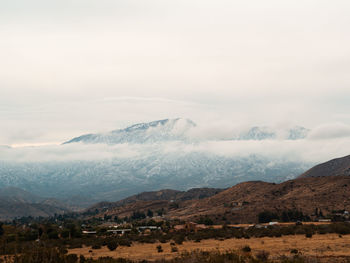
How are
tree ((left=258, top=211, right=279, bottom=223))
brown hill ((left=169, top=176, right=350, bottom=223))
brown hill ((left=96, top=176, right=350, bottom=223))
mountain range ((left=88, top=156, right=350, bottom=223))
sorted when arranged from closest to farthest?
1. tree ((left=258, top=211, right=279, bottom=223))
2. mountain range ((left=88, top=156, right=350, bottom=223))
3. brown hill ((left=96, top=176, right=350, bottom=223))
4. brown hill ((left=169, top=176, right=350, bottom=223))

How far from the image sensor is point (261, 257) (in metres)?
28.8

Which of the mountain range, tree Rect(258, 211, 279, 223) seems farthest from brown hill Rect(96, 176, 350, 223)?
tree Rect(258, 211, 279, 223)

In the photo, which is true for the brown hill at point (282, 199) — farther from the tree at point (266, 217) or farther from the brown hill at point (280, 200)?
the tree at point (266, 217)

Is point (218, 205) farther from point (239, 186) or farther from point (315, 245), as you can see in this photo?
point (315, 245)

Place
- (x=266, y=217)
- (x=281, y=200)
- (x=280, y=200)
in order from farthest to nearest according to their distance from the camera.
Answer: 1. (x=280, y=200)
2. (x=281, y=200)
3. (x=266, y=217)

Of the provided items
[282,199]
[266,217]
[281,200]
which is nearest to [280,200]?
[281,200]

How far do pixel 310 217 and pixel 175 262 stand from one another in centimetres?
9072

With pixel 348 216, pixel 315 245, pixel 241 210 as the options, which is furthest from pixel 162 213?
pixel 315 245

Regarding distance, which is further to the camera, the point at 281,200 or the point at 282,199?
the point at 282,199

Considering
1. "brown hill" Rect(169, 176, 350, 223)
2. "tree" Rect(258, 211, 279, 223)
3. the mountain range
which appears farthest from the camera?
"brown hill" Rect(169, 176, 350, 223)

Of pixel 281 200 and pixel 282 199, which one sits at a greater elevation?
pixel 282 199

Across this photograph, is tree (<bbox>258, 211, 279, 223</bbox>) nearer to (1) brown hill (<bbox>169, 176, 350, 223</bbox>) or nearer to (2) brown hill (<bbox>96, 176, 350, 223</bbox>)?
(2) brown hill (<bbox>96, 176, 350, 223</bbox>)

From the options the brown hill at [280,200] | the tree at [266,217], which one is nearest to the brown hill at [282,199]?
the brown hill at [280,200]

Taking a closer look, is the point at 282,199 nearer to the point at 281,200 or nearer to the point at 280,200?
the point at 280,200
